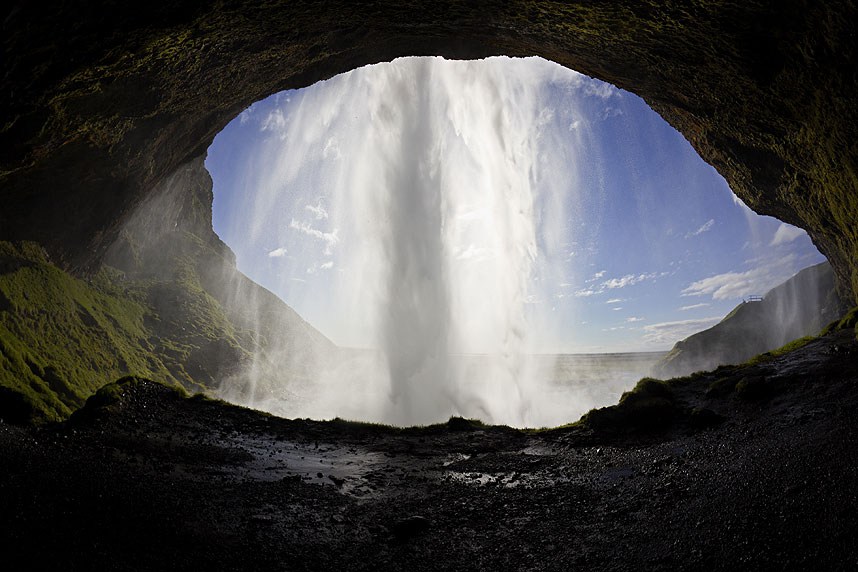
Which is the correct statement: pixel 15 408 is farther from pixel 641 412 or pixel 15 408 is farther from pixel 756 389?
pixel 756 389

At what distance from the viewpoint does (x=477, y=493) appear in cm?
1170

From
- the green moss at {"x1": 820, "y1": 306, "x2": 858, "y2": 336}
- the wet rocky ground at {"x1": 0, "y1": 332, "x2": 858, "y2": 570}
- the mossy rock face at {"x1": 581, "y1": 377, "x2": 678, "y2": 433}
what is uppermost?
the green moss at {"x1": 820, "y1": 306, "x2": 858, "y2": 336}

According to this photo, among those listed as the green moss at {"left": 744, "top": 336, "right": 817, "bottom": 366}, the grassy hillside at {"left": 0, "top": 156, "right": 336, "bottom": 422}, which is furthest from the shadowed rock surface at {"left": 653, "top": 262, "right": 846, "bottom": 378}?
the grassy hillside at {"left": 0, "top": 156, "right": 336, "bottom": 422}

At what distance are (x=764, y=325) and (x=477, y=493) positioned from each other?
83.0 metres

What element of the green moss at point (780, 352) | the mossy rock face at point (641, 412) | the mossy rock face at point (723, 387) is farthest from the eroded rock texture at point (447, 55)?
the mossy rock face at point (641, 412)

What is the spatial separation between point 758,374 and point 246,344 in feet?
292

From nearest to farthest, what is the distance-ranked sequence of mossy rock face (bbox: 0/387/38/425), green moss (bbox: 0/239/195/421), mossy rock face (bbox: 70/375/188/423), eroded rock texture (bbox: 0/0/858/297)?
eroded rock texture (bbox: 0/0/858/297) < mossy rock face (bbox: 0/387/38/425) < mossy rock face (bbox: 70/375/188/423) < green moss (bbox: 0/239/195/421)

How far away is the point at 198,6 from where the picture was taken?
13.9 metres

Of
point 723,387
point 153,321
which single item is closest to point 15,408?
point 723,387

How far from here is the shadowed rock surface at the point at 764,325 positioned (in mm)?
62909

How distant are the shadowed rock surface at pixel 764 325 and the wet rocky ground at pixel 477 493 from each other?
63.3 metres

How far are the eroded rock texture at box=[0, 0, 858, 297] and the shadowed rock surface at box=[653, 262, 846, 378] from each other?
49026mm

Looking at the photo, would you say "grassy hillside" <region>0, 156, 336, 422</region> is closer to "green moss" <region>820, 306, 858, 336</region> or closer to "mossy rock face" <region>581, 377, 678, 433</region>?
"mossy rock face" <region>581, 377, 678, 433</region>

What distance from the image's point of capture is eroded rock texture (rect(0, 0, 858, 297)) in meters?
13.0
